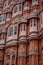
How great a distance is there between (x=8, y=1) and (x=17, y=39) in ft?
37.1

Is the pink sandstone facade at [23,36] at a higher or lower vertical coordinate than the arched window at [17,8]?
lower

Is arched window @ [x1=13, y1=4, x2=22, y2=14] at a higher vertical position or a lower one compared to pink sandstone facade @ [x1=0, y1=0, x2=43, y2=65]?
higher

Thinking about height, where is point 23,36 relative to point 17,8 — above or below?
below

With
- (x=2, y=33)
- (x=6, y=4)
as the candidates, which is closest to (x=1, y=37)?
(x=2, y=33)

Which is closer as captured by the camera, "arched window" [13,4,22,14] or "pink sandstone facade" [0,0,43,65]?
"pink sandstone facade" [0,0,43,65]

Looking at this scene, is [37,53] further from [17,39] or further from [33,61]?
[17,39]

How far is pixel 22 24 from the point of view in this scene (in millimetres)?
29391

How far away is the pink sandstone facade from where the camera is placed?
26.2 metres

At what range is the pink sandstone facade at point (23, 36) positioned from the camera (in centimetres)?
2616

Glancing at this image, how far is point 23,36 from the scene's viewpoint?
28.6 meters

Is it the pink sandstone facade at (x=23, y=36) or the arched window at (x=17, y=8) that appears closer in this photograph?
the pink sandstone facade at (x=23, y=36)

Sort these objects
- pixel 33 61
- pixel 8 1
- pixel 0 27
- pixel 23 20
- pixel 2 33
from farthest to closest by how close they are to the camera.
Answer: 1. pixel 8 1
2. pixel 0 27
3. pixel 2 33
4. pixel 23 20
5. pixel 33 61

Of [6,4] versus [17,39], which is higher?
[6,4]

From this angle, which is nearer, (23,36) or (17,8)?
(23,36)
